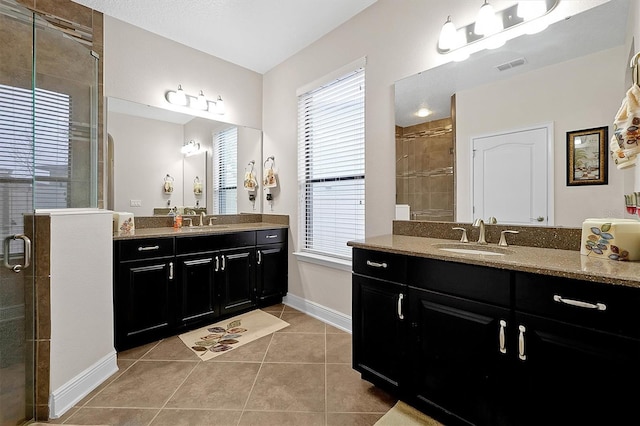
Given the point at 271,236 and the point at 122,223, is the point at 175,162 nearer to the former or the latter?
the point at 122,223

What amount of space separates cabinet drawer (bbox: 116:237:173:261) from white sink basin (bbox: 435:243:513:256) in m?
2.11

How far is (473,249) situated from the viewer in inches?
68.2

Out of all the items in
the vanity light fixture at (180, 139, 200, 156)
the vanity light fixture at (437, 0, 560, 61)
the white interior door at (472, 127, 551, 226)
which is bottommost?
the white interior door at (472, 127, 551, 226)

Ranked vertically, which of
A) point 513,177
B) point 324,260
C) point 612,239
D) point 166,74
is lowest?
point 324,260

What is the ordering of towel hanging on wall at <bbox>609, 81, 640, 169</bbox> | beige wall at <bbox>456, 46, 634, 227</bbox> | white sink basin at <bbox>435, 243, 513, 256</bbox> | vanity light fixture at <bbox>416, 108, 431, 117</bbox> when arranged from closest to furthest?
1. towel hanging on wall at <bbox>609, 81, 640, 169</bbox>
2. beige wall at <bbox>456, 46, 634, 227</bbox>
3. white sink basin at <bbox>435, 243, 513, 256</bbox>
4. vanity light fixture at <bbox>416, 108, 431, 117</bbox>

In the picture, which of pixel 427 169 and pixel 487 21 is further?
pixel 427 169

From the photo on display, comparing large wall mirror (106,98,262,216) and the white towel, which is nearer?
large wall mirror (106,98,262,216)

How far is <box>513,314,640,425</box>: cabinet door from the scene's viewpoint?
959mm

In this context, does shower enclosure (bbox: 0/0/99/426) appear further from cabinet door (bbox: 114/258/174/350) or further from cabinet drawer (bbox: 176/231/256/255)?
cabinet drawer (bbox: 176/231/256/255)

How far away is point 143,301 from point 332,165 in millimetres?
2035

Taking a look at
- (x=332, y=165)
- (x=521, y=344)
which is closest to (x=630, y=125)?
(x=521, y=344)

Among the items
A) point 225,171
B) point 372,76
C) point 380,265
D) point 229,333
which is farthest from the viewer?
point 225,171

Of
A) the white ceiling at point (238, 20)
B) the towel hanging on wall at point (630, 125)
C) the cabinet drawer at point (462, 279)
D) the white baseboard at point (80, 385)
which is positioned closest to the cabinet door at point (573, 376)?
the cabinet drawer at point (462, 279)

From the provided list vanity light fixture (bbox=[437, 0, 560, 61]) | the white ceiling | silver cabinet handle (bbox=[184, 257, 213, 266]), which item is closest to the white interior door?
vanity light fixture (bbox=[437, 0, 560, 61])
